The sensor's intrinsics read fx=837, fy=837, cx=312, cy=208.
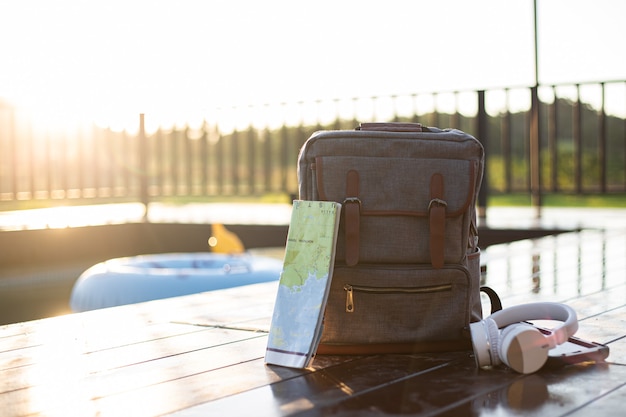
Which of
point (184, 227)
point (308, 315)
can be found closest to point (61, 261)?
point (184, 227)

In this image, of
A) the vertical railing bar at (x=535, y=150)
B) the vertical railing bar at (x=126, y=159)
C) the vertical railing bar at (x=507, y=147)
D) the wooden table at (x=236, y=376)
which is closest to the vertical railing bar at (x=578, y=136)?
A: the vertical railing bar at (x=535, y=150)

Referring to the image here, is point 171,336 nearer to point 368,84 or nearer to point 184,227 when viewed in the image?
point 184,227

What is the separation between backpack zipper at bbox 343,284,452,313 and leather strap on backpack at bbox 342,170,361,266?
0.19ft

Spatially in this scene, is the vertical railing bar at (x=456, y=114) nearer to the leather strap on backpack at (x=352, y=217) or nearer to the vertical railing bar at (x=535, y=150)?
the vertical railing bar at (x=535, y=150)

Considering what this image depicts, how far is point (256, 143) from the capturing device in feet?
25.7

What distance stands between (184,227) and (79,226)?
0.86 meters

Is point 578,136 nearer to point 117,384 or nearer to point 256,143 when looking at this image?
point 256,143

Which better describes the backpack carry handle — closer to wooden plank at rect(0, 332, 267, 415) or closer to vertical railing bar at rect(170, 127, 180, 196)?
wooden plank at rect(0, 332, 267, 415)

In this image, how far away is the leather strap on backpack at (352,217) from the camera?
1834 mm

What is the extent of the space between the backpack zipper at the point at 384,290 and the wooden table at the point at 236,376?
4.9 inches

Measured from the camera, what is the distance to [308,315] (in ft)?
5.87

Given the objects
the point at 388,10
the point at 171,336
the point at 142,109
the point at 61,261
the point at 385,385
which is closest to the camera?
the point at 385,385

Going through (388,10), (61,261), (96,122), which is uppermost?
(388,10)

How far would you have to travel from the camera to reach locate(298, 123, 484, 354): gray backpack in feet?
6.08
